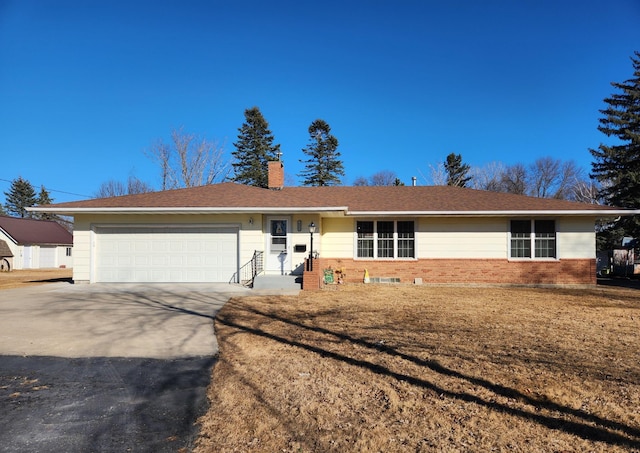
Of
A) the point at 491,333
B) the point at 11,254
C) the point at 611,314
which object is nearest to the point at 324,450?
the point at 491,333

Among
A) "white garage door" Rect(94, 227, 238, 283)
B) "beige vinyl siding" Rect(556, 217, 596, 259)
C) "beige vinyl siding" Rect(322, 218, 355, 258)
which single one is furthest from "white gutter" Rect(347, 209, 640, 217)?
"white garage door" Rect(94, 227, 238, 283)

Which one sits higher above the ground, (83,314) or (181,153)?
(181,153)

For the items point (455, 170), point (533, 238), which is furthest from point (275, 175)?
point (455, 170)

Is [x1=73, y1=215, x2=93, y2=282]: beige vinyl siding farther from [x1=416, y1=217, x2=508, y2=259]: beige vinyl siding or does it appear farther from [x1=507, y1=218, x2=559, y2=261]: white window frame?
[x1=507, y1=218, x2=559, y2=261]: white window frame

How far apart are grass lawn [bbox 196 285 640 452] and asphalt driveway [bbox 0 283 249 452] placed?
0.36 m

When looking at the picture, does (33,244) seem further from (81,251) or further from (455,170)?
(455,170)

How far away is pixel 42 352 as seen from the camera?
18.3 ft

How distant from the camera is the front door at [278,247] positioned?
13.5m

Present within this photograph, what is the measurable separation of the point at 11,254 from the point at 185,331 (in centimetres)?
3266

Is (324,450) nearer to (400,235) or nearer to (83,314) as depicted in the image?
(83,314)

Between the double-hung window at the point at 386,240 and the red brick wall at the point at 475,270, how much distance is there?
0.34 meters

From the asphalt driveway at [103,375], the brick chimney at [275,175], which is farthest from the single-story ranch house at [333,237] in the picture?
the asphalt driveway at [103,375]

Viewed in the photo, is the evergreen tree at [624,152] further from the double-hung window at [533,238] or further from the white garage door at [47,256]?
the white garage door at [47,256]

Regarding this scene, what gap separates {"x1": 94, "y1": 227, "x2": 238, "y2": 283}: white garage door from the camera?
1340 cm
